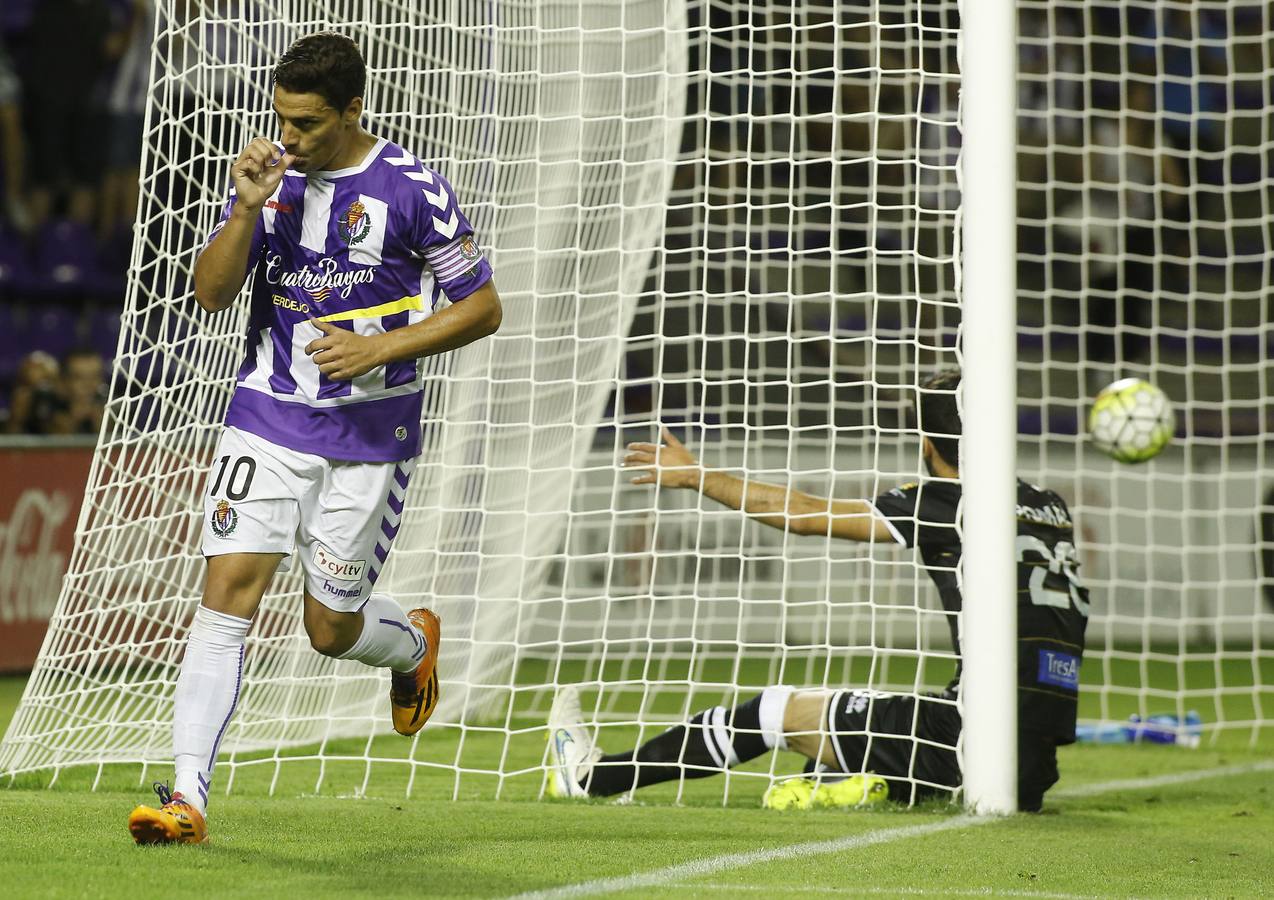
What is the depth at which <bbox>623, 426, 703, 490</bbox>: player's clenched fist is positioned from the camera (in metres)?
5.52

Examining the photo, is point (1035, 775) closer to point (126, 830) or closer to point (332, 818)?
point (332, 818)

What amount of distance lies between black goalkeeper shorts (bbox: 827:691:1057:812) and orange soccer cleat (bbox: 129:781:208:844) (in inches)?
93.8

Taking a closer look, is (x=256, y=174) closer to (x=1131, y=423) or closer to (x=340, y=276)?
(x=340, y=276)

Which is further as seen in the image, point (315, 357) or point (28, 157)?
point (28, 157)

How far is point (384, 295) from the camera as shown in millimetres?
4316

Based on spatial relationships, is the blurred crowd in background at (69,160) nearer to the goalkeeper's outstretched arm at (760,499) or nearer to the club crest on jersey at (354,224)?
the goalkeeper's outstretched arm at (760,499)

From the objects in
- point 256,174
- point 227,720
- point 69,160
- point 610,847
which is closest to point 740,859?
point 610,847

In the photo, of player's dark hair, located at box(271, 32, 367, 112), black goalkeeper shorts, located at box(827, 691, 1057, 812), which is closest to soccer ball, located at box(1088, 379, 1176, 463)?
black goalkeeper shorts, located at box(827, 691, 1057, 812)

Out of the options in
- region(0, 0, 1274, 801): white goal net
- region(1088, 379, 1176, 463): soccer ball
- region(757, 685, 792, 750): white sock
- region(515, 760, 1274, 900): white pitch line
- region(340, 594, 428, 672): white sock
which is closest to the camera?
region(515, 760, 1274, 900): white pitch line

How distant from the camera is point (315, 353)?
4.04 metres

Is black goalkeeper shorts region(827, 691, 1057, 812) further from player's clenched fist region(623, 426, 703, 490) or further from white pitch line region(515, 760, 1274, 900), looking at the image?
player's clenched fist region(623, 426, 703, 490)

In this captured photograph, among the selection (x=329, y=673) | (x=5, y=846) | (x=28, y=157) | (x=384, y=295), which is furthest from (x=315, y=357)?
(x=28, y=157)

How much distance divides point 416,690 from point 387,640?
0.32 metres

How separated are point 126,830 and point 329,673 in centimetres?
269
